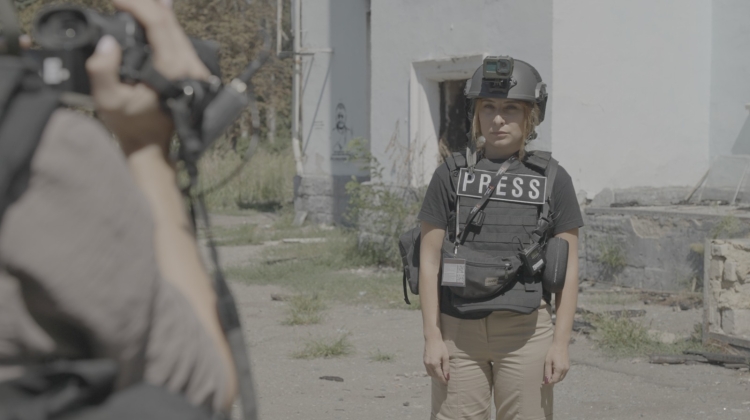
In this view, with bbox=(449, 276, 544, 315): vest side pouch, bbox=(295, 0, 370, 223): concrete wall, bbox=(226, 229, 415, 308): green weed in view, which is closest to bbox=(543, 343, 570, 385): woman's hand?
bbox=(449, 276, 544, 315): vest side pouch

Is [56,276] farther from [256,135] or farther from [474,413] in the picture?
[474,413]

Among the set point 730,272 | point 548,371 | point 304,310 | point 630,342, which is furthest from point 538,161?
point 304,310

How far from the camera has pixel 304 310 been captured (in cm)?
793

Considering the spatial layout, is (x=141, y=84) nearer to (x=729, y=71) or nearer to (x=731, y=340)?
(x=731, y=340)

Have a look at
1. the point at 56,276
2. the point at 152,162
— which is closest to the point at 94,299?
the point at 56,276

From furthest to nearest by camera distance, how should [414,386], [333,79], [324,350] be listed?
1. [333,79]
2. [324,350]
3. [414,386]

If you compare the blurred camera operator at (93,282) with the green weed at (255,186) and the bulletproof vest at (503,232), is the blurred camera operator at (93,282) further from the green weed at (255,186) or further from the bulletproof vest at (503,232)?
the green weed at (255,186)

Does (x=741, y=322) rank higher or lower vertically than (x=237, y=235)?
higher

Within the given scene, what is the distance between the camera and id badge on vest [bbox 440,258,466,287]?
325cm

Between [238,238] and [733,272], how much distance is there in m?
8.67

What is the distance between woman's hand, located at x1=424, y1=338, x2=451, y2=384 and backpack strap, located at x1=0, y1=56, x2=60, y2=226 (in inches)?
89.2

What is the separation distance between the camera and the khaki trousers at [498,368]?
325 cm

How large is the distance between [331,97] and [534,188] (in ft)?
36.0

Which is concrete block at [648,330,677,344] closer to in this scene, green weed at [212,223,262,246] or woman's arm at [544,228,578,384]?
woman's arm at [544,228,578,384]
